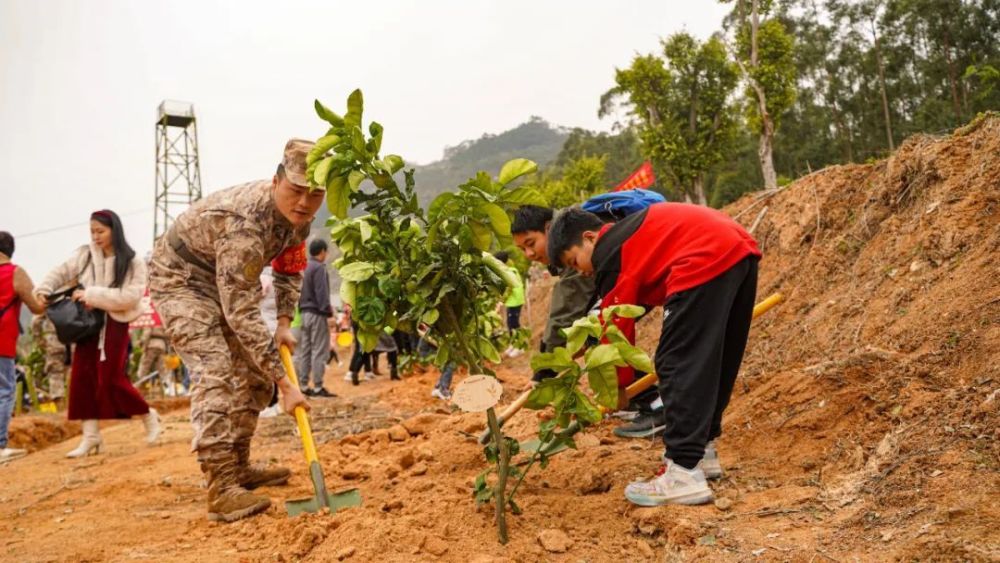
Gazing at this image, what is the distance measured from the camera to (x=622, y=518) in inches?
91.2

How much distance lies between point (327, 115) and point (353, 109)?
0.28 feet

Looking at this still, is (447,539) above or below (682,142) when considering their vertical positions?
below

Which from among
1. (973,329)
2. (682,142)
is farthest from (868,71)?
(973,329)

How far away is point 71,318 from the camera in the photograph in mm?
4367

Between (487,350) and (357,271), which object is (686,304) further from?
(357,271)

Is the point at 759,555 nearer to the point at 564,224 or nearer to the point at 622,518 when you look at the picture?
the point at 622,518

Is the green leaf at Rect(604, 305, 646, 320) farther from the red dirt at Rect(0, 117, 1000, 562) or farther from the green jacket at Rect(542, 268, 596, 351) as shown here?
the green jacket at Rect(542, 268, 596, 351)

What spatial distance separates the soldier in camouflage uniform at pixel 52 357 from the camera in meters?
7.04

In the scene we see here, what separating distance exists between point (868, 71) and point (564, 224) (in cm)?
3849

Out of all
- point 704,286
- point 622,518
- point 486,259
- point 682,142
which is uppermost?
point 682,142

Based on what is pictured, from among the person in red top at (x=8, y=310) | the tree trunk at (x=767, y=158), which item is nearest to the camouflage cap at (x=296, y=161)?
the person in red top at (x=8, y=310)

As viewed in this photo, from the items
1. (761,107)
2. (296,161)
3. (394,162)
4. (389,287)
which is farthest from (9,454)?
(761,107)

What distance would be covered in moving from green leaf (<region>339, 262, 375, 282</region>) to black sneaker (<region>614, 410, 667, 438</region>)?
199 centimetres

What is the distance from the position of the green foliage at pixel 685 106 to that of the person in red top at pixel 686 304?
61.6 feet
